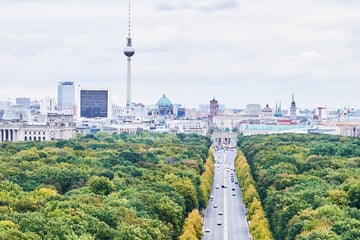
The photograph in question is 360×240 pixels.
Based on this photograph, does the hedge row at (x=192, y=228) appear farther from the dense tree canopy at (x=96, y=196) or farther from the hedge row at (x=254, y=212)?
the hedge row at (x=254, y=212)

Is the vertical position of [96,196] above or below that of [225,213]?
above

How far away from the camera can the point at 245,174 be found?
141125 millimetres

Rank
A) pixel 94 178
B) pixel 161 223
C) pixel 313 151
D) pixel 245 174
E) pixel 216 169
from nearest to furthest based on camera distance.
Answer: pixel 161 223 → pixel 94 178 → pixel 245 174 → pixel 313 151 → pixel 216 169

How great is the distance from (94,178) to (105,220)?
28790mm

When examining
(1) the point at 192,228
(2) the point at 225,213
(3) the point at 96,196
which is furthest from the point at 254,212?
(3) the point at 96,196

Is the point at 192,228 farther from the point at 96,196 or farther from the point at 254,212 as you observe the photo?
the point at 254,212

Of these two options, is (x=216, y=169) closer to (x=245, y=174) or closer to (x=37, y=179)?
(x=245, y=174)

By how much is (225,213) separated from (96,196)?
112 ft

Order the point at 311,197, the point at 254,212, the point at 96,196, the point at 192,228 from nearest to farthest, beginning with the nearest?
the point at 96,196 → the point at 192,228 → the point at 311,197 → the point at 254,212

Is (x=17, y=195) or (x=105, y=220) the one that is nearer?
(x=105, y=220)

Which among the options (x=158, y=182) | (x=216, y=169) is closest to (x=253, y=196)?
(x=158, y=182)

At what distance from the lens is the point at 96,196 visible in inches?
3317

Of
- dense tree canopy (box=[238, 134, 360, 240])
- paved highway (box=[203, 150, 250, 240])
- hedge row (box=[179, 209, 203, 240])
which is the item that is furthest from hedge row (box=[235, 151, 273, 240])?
hedge row (box=[179, 209, 203, 240])

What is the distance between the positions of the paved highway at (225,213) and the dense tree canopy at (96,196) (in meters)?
2.78
